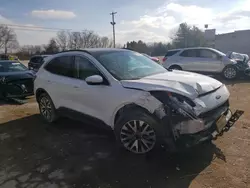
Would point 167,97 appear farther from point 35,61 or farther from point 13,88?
point 35,61

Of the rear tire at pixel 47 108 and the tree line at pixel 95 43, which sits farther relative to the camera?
the tree line at pixel 95 43

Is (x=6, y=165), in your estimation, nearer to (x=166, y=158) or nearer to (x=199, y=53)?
(x=166, y=158)

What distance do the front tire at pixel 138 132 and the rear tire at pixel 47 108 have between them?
216 centimetres

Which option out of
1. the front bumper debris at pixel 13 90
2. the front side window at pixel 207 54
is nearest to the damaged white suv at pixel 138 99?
the front bumper debris at pixel 13 90

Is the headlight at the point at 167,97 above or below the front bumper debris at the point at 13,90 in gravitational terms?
above

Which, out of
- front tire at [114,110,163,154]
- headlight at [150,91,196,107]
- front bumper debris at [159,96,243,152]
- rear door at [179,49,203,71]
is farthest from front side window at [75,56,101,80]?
rear door at [179,49,203,71]

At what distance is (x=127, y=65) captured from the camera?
4.31 metres

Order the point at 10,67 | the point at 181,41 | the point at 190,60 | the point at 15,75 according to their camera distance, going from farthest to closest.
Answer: the point at 181,41, the point at 190,60, the point at 10,67, the point at 15,75

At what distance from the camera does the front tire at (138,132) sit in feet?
11.0

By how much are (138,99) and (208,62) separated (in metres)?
9.11

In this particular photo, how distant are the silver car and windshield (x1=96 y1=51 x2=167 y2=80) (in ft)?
24.8

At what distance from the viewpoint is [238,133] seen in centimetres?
A: 440

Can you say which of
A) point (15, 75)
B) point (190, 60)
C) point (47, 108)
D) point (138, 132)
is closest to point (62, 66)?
point (47, 108)

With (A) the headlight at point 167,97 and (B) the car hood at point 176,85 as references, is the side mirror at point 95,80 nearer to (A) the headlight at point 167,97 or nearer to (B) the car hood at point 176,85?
(B) the car hood at point 176,85
